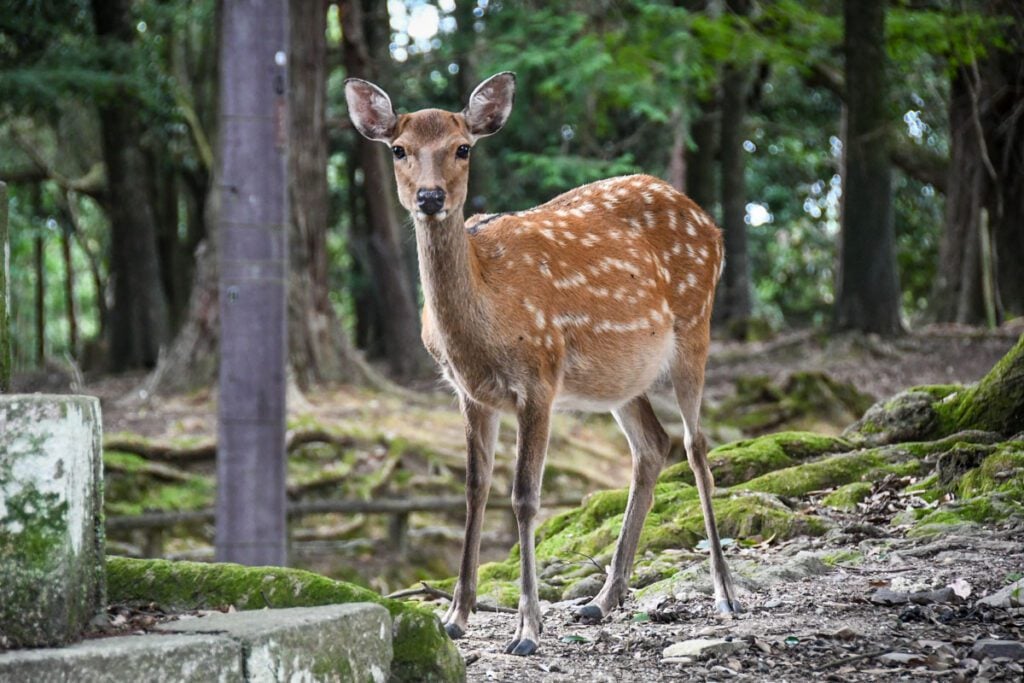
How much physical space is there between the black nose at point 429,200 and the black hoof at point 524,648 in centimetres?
170

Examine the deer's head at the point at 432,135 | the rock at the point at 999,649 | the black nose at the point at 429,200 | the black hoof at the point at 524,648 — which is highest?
the deer's head at the point at 432,135

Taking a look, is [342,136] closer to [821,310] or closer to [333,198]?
[333,198]

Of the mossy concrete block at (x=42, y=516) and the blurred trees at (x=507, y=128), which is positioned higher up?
the blurred trees at (x=507, y=128)

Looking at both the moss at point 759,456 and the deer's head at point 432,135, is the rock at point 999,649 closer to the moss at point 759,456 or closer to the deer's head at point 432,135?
the deer's head at point 432,135

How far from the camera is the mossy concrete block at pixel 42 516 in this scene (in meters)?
3.64

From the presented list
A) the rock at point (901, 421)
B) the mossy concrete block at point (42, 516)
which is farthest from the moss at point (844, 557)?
the mossy concrete block at point (42, 516)

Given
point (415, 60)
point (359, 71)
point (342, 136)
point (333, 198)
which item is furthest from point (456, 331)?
point (333, 198)

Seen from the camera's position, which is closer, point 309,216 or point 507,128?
point 309,216

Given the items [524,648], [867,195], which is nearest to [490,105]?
[524,648]

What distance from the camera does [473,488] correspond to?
18.9 ft

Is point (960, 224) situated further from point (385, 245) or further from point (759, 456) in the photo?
point (759, 456)

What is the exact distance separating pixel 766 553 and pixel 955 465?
1165 millimetres

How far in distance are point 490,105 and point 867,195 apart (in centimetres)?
1054

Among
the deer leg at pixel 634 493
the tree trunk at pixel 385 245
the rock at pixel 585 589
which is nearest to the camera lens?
the deer leg at pixel 634 493
